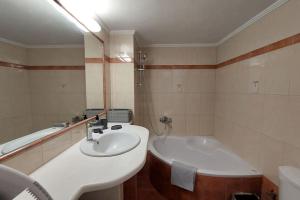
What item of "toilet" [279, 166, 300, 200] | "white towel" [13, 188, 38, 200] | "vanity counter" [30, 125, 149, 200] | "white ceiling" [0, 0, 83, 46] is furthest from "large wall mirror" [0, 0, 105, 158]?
"toilet" [279, 166, 300, 200]

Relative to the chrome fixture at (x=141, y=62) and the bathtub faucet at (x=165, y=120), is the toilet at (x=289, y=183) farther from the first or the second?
the chrome fixture at (x=141, y=62)

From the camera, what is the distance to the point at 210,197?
1774 mm

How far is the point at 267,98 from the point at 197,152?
4.89 ft

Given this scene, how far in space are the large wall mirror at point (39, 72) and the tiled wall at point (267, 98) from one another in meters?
1.80

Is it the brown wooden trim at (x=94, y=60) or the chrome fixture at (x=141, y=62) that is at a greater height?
the chrome fixture at (x=141, y=62)

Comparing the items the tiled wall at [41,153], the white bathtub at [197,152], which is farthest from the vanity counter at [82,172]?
the white bathtub at [197,152]

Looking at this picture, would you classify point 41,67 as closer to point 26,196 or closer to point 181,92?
point 26,196

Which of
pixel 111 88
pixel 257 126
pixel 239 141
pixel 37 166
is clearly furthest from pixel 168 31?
pixel 37 166

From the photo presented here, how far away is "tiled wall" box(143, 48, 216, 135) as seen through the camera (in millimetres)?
2885

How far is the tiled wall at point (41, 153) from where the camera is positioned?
0.83 metres

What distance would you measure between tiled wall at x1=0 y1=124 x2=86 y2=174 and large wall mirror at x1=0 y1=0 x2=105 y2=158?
5 cm

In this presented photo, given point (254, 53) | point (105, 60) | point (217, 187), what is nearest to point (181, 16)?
point (254, 53)

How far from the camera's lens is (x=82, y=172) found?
2.89 feet

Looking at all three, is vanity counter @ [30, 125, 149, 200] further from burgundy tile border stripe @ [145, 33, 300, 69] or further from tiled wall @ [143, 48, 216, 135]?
tiled wall @ [143, 48, 216, 135]
